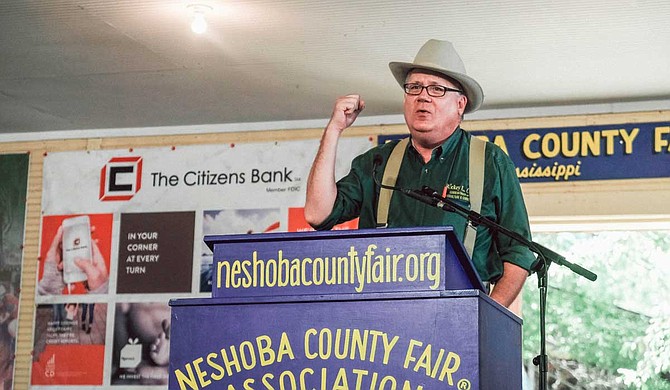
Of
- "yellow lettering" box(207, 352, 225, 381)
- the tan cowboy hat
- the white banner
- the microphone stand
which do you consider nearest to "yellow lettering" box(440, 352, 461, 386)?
"yellow lettering" box(207, 352, 225, 381)

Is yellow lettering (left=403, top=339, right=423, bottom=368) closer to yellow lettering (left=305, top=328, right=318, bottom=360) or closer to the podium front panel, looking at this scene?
the podium front panel

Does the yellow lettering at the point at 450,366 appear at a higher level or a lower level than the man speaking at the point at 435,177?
lower

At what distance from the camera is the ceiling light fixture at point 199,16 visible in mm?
4981

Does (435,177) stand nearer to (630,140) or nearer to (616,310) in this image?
(630,140)

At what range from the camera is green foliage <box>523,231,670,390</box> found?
671cm

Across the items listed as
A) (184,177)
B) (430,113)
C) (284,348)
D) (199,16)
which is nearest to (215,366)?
(284,348)

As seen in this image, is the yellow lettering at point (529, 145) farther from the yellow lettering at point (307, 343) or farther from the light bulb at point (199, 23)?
the yellow lettering at point (307, 343)

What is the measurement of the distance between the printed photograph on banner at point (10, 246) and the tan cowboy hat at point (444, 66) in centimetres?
535

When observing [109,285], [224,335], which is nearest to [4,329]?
[109,285]

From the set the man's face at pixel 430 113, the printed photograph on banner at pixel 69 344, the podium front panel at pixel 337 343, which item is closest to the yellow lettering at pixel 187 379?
the podium front panel at pixel 337 343

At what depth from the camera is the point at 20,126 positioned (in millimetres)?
7441

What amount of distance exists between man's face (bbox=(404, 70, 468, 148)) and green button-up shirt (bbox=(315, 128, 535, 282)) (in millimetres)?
33

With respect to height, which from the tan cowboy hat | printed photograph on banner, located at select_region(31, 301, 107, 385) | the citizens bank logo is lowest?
printed photograph on banner, located at select_region(31, 301, 107, 385)

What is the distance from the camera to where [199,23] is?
5.05 meters
